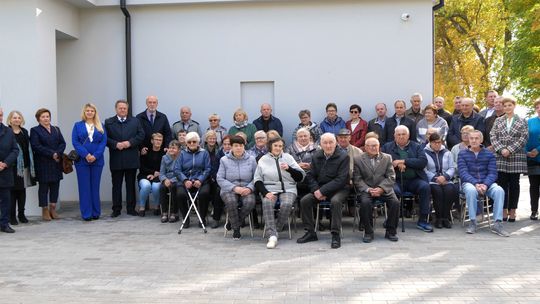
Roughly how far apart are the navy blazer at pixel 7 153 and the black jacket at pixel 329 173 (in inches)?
169

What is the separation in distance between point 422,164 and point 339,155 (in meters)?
1.39

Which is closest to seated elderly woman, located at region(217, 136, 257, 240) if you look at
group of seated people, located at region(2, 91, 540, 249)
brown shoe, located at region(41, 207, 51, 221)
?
group of seated people, located at region(2, 91, 540, 249)

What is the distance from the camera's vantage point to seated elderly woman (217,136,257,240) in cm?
749

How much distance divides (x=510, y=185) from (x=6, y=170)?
749 centimetres

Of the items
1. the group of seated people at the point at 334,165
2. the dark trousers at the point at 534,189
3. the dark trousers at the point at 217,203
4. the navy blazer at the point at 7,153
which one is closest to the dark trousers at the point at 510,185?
the group of seated people at the point at 334,165

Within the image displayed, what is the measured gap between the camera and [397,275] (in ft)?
18.1

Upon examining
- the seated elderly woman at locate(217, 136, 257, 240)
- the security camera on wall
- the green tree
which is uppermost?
the green tree

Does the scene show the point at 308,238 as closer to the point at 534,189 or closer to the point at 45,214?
the point at 534,189

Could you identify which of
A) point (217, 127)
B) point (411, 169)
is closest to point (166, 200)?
point (217, 127)

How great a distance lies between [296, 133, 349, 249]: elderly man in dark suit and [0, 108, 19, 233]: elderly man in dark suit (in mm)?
4243

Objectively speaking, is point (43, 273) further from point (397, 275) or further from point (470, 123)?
point (470, 123)

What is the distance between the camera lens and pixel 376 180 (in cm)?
751

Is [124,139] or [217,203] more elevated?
[124,139]

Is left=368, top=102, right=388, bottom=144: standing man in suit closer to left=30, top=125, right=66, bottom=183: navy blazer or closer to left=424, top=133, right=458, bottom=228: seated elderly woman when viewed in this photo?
left=424, top=133, right=458, bottom=228: seated elderly woman
